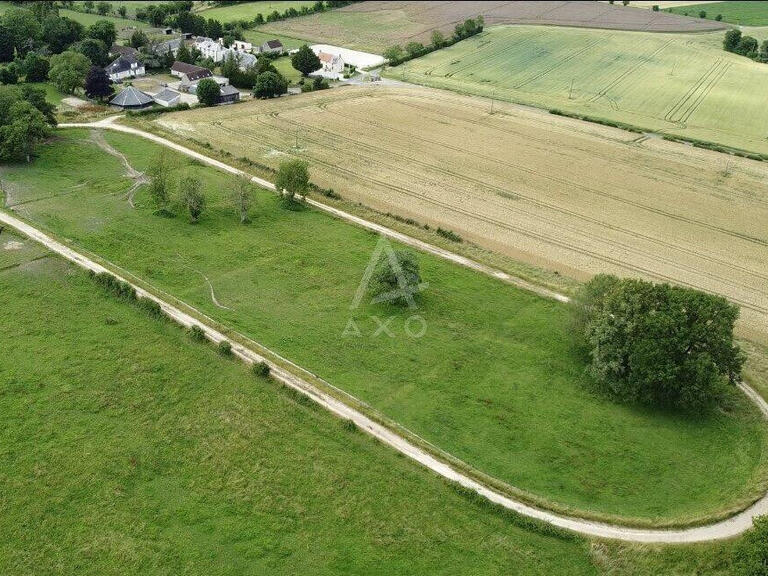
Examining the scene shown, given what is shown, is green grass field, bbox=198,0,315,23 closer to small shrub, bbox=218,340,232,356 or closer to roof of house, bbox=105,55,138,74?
roof of house, bbox=105,55,138,74

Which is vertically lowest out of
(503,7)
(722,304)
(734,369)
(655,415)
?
(655,415)

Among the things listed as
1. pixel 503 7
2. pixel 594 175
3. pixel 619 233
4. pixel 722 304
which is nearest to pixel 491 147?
pixel 594 175

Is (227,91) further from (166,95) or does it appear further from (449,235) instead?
(449,235)

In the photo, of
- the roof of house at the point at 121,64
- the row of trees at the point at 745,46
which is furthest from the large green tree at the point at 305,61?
the row of trees at the point at 745,46

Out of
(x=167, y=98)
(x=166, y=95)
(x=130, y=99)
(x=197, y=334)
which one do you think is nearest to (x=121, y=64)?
(x=166, y=95)

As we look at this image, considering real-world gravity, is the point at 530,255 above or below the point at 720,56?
below

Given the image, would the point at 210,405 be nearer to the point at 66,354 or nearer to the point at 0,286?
the point at 66,354

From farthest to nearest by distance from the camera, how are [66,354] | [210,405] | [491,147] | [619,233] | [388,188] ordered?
[491,147] < [388,188] < [619,233] < [66,354] < [210,405]

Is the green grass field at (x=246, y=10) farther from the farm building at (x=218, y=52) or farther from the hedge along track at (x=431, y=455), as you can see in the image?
the hedge along track at (x=431, y=455)
